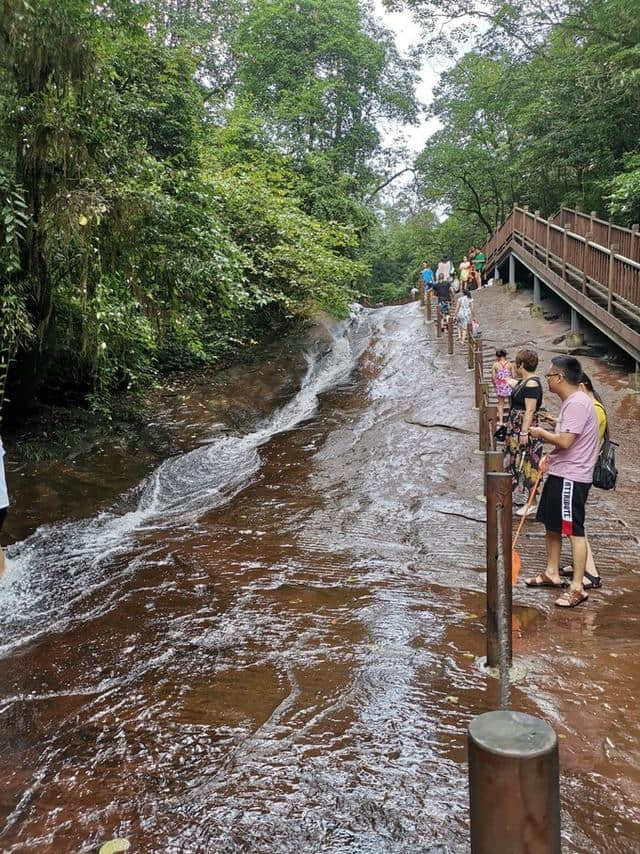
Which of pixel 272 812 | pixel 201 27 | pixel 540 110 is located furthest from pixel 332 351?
pixel 201 27

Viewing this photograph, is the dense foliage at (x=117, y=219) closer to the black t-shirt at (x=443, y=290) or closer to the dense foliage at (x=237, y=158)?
the dense foliage at (x=237, y=158)

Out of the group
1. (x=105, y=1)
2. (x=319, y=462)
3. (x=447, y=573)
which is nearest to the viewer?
(x=447, y=573)

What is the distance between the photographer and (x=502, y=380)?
9.43 metres

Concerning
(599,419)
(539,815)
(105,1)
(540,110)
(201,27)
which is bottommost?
(539,815)

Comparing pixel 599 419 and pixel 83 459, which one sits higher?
pixel 599 419

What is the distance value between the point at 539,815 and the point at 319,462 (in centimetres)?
836

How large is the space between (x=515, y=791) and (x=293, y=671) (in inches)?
96.5

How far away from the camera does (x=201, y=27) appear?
103 feet

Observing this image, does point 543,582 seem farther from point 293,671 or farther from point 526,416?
point 293,671

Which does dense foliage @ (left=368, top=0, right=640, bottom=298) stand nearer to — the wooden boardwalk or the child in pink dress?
the wooden boardwalk

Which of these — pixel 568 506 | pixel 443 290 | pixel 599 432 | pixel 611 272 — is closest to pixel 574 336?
pixel 611 272

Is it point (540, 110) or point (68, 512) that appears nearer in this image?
point (68, 512)

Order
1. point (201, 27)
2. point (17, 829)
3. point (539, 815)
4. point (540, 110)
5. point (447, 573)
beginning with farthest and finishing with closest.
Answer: point (201, 27), point (540, 110), point (447, 573), point (17, 829), point (539, 815)

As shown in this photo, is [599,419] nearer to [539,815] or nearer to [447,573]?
[447,573]
